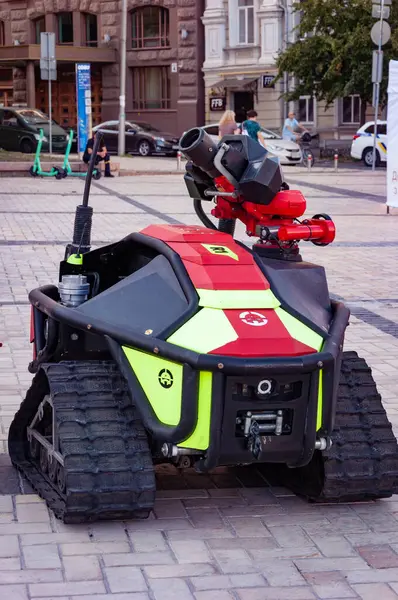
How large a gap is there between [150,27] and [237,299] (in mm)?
40630

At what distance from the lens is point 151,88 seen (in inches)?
1745

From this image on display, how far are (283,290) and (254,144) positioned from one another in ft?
2.01

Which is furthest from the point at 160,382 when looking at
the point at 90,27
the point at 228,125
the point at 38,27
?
the point at 38,27

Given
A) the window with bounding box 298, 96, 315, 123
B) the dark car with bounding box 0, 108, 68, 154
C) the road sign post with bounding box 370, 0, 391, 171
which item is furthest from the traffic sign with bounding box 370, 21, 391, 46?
the window with bounding box 298, 96, 315, 123

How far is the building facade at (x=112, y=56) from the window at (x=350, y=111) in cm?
591

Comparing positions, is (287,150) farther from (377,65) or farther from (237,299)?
(237,299)

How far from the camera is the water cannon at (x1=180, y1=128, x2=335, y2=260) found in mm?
4770

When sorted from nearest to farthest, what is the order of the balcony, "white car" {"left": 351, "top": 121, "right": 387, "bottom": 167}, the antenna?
the antenna → "white car" {"left": 351, "top": 121, "right": 387, "bottom": 167} → the balcony

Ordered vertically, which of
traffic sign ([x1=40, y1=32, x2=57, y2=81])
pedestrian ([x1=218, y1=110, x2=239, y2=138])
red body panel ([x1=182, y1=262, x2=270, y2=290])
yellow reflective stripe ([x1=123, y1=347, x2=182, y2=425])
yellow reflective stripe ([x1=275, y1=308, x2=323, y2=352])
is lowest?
yellow reflective stripe ([x1=123, y1=347, x2=182, y2=425])

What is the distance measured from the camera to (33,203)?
18.6 metres

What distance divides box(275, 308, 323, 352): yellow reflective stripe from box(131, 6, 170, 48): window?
3999 centimetres

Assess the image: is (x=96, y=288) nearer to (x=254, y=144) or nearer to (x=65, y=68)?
(x=254, y=144)

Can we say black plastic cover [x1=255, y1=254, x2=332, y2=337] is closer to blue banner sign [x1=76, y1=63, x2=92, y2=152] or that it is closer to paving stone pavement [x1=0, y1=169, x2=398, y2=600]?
paving stone pavement [x1=0, y1=169, x2=398, y2=600]

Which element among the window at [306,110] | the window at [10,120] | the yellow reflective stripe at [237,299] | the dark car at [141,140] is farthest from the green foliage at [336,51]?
the yellow reflective stripe at [237,299]
